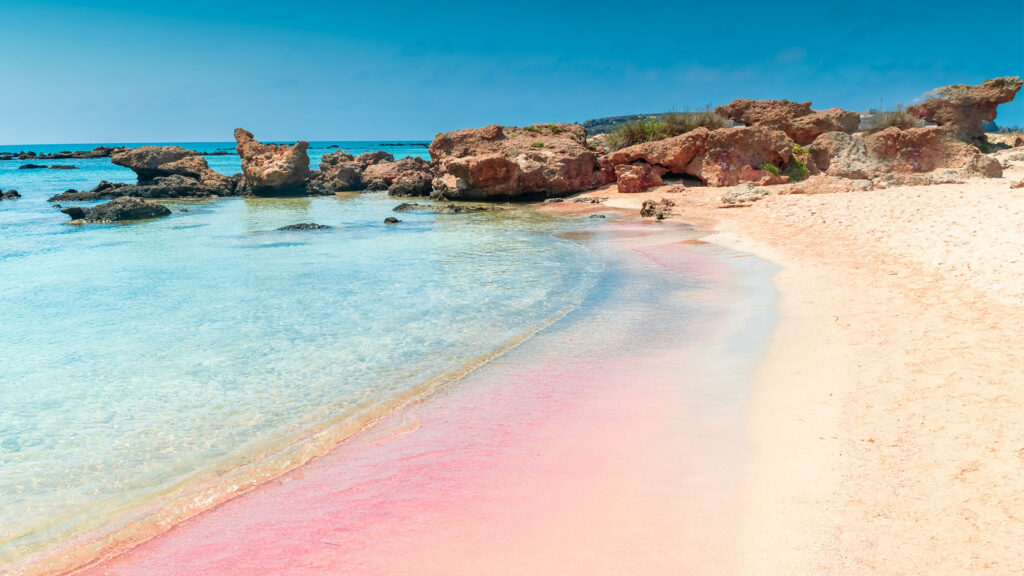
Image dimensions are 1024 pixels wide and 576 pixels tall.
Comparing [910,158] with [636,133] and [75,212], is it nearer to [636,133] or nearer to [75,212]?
[636,133]

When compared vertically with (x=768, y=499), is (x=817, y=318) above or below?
above

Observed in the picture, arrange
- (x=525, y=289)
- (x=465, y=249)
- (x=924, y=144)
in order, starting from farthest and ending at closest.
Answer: (x=924, y=144) → (x=465, y=249) → (x=525, y=289)

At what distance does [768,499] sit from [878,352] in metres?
2.84

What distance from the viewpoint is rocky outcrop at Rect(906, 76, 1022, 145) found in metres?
24.6

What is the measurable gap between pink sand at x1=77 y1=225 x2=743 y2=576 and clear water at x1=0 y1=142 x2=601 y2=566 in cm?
71

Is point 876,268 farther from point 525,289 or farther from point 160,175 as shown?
point 160,175

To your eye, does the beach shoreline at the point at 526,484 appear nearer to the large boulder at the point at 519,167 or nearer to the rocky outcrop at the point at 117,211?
the large boulder at the point at 519,167

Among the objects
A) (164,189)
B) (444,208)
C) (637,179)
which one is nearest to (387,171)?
A: (164,189)

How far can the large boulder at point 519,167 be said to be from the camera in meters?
23.1

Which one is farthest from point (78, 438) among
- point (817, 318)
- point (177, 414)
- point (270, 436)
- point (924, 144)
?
point (924, 144)

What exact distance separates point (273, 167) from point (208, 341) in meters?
25.9

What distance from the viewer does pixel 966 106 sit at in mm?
25078

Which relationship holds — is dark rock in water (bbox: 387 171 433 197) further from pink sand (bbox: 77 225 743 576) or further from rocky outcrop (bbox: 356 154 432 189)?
pink sand (bbox: 77 225 743 576)

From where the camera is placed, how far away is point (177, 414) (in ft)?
15.9
